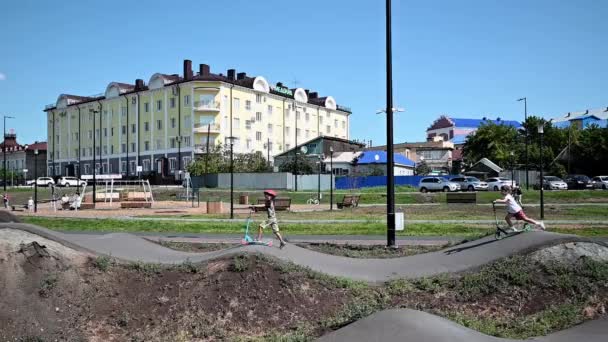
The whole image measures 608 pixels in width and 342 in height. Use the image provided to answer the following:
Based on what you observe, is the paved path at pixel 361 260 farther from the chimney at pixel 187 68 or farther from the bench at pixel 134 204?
the chimney at pixel 187 68

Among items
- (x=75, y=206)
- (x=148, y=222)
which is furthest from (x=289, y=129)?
(x=148, y=222)

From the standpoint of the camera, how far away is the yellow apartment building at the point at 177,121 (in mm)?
80625

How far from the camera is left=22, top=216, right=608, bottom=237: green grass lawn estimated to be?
794 inches

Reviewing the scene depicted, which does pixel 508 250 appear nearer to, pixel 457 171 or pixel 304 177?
pixel 304 177

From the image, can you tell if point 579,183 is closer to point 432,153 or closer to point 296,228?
point 432,153

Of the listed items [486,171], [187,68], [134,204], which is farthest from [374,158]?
[134,204]

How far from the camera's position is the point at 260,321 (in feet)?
26.4

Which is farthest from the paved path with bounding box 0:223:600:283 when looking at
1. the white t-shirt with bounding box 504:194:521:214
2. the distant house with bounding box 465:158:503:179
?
the distant house with bounding box 465:158:503:179

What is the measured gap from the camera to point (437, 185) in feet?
189

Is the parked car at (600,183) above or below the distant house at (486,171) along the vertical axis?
below

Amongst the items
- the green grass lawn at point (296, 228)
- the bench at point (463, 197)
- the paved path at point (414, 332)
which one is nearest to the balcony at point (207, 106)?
the bench at point (463, 197)

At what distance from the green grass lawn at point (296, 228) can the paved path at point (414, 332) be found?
1216 centimetres

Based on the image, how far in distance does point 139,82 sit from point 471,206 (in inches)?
2641

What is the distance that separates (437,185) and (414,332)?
2105 inches
